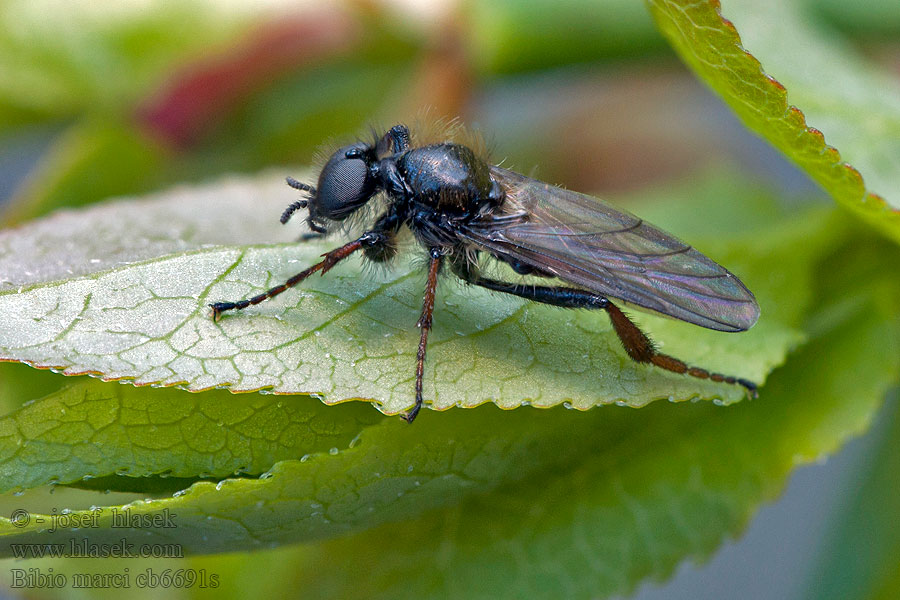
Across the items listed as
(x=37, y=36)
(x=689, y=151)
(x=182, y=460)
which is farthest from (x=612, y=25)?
(x=182, y=460)

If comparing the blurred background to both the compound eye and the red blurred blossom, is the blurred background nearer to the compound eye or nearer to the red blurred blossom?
the red blurred blossom

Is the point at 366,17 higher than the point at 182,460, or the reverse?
the point at 366,17

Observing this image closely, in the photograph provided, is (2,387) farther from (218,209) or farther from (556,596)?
(556,596)

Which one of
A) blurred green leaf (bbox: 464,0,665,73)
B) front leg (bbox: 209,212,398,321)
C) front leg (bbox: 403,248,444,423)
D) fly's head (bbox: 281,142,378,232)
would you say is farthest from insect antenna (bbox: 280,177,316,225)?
blurred green leaf (bbox: 464,0,665,73)

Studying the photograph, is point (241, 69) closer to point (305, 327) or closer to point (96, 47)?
point (96, 47)

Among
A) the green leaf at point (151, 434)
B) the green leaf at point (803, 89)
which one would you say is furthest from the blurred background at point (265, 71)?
the green leaf at point (151, 434)

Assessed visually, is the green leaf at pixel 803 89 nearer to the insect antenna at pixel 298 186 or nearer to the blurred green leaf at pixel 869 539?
the blurred green leaf at pixel 869 539
